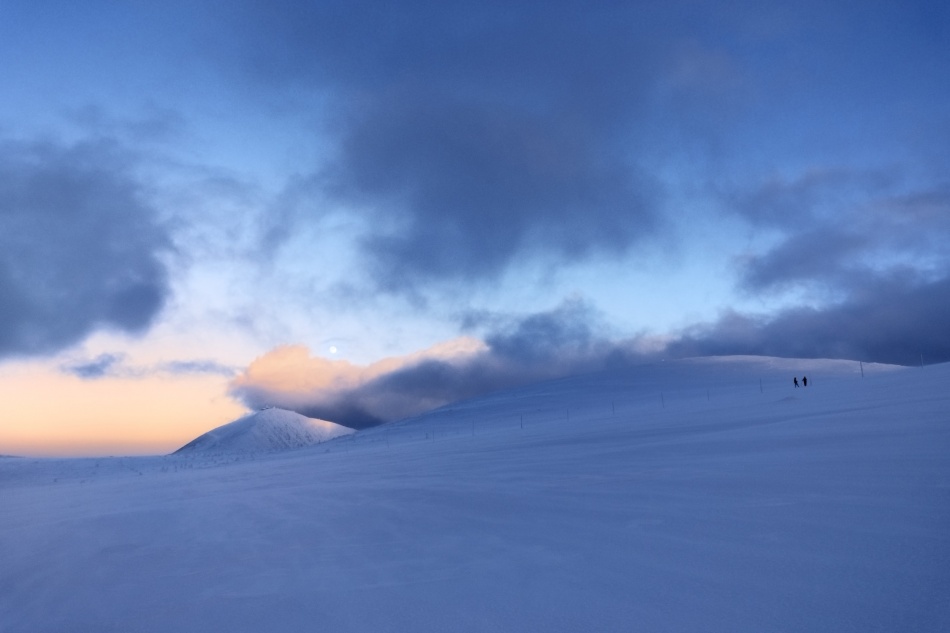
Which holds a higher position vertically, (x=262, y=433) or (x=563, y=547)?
(x=563, y=547)

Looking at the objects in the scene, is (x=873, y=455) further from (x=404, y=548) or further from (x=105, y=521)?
(x=105, y=521)

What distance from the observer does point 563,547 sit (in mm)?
5867

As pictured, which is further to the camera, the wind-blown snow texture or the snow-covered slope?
the snow-covered slope

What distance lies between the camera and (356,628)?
4.37 metres

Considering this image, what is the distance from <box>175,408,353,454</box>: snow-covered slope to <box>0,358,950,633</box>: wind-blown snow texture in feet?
349

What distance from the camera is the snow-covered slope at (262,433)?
443 feet

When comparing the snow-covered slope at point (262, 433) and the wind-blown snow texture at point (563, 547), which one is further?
the snow-covered slope at point (262, 433)

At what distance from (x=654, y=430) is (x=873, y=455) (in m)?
8.98

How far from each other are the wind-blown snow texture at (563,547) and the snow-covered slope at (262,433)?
10644cm

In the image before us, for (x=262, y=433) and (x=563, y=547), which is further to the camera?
(x=262, y=433)

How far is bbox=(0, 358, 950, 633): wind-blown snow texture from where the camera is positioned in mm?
4137

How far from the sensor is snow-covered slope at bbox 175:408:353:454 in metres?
135

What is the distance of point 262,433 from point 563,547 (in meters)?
157

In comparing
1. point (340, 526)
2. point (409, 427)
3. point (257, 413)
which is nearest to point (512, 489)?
point (340, 526)
